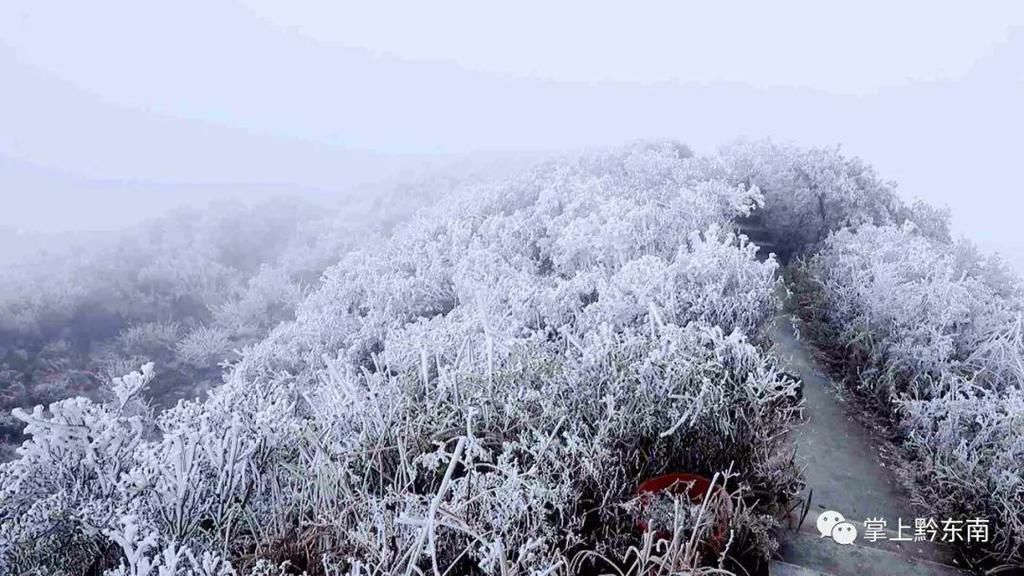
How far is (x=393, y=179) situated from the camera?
914 inches

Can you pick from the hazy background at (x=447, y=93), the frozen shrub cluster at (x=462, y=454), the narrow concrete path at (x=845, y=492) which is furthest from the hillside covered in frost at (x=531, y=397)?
the hazy background at (x=447, y=93)

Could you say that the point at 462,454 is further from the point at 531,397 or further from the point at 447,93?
the point at 447,93

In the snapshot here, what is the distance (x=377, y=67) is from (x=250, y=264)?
387 ft

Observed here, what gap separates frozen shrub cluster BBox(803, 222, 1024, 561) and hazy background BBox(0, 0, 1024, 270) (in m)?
21.4

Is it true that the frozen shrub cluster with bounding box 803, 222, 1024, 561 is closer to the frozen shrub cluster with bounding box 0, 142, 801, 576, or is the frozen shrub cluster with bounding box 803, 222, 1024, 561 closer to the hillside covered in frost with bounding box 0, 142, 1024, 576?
the hillside covered in frost with bounding box 0, 142, 1024, 576

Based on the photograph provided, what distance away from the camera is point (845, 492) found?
14.7 ft

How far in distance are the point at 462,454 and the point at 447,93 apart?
355 ft

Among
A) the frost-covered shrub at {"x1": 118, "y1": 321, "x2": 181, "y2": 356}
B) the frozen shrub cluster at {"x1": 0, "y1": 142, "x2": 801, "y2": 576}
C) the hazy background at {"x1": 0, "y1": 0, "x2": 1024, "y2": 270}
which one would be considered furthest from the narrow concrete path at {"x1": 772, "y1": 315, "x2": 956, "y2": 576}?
the hazy background at {"x1": 0, "y1": 0, "x2": 1024, "y2": 270}

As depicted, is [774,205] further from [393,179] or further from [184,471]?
[393,179]

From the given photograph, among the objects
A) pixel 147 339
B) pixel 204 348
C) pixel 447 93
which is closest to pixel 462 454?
pixel 204 348

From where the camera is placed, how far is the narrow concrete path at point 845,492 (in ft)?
11.9

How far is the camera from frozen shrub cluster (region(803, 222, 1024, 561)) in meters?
3.80

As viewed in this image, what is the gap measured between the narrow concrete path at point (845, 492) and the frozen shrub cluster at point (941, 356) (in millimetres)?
262

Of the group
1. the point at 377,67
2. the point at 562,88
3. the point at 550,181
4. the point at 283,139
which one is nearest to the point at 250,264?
the point at 550,181
